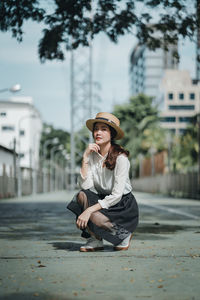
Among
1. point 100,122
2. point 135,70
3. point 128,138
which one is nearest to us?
point 100,122

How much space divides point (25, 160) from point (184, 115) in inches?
1581

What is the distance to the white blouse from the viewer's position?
6797 mm

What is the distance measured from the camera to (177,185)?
142 ft

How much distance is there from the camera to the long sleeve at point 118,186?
6.79 m

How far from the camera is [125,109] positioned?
3356 inches

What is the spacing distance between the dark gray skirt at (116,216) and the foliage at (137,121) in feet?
246

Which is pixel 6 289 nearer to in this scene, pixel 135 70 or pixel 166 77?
pixel 166 77

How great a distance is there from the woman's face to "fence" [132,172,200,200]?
1134 inches

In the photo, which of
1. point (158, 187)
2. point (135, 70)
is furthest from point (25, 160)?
point (135, 70)

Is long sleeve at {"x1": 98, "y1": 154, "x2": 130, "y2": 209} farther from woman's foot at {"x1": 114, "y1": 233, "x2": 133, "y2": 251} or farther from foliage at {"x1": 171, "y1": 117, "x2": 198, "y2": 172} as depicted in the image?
foliage at {"x1": 171, "y1": 117, "x2": 198, "y2": 172}

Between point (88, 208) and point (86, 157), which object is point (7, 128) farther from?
point (88, 208)

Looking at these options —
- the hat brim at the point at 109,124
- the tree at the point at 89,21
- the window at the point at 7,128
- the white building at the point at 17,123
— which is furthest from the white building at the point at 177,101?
the hat brim at the point at 109,124

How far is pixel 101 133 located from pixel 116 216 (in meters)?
0.96

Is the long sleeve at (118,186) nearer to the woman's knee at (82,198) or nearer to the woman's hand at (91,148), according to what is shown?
the woman's knee at (82,198)
